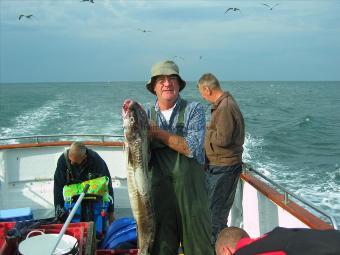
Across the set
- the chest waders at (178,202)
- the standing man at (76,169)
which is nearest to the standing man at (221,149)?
the standing man at (76,169)

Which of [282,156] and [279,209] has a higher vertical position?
[279,209]

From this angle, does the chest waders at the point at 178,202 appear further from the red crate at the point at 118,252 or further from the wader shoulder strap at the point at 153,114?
the red crate at the point at 118,252

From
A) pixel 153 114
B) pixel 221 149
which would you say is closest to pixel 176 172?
pixel 153 114

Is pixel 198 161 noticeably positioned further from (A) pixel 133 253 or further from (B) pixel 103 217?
(B) pixel 103 217

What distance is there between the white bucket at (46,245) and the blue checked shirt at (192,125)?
1055mm

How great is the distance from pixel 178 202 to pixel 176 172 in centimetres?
23

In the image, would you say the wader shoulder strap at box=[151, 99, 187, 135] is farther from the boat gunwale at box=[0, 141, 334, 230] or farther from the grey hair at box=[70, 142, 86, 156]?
the grey hair at box=[70, 142, 86, 156]

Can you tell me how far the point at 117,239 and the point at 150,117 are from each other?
156cm

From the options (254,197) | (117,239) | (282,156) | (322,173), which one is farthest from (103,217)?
(282,156)

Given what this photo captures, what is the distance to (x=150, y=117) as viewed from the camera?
3047 millimetres

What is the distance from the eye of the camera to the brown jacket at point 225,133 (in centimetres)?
436

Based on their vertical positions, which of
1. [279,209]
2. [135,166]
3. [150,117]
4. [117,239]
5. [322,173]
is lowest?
[322,173]

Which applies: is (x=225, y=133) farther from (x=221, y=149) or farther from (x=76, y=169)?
(x=76, y=169)

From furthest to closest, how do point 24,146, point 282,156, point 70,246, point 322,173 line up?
point 282,156 < point 322,173 < point 24,146 < point 70,246
